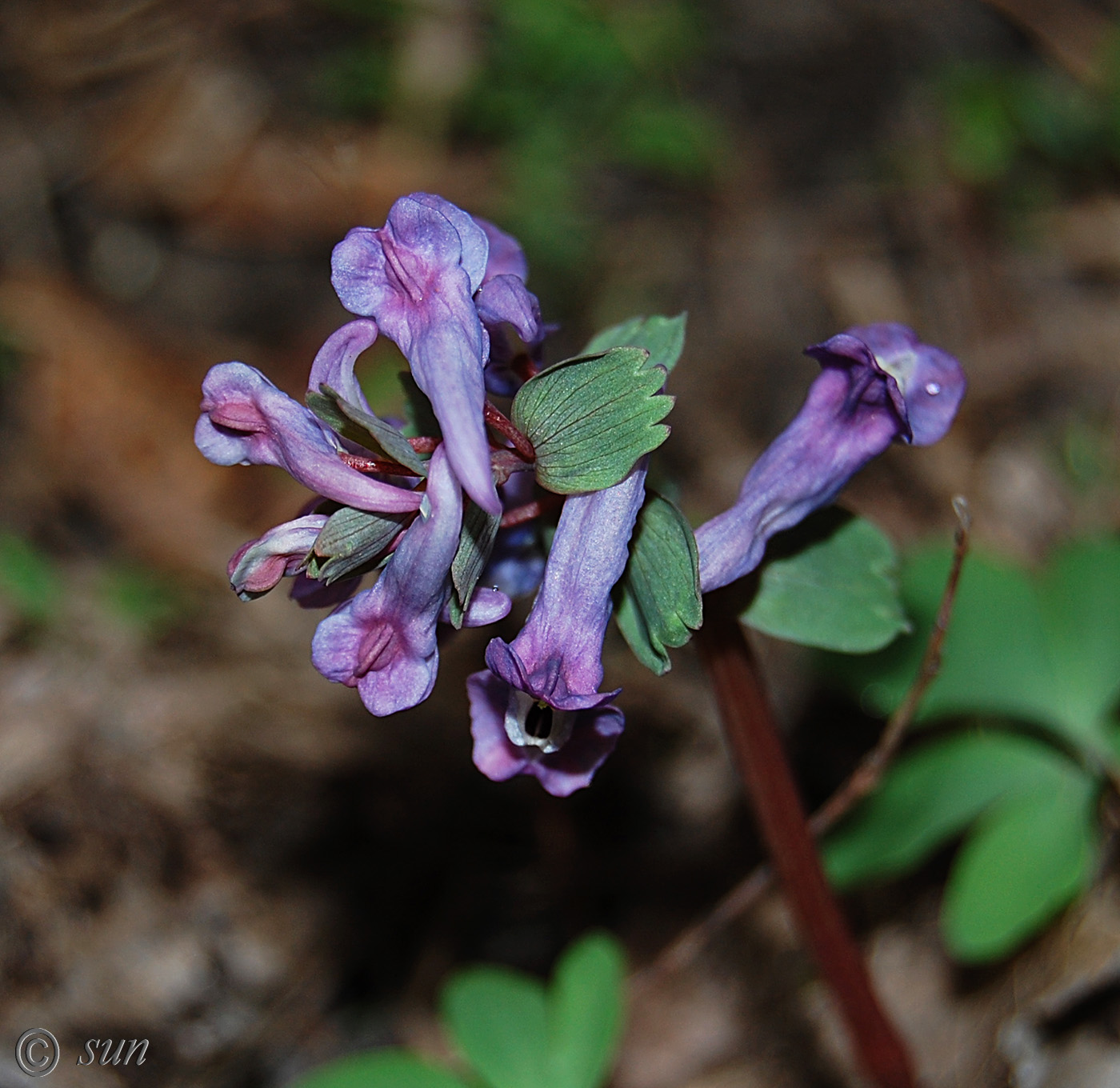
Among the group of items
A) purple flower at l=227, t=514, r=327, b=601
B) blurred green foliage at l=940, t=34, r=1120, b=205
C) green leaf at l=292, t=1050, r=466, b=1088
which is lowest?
green leaf at l=292, t=1050, r=466, b=1088

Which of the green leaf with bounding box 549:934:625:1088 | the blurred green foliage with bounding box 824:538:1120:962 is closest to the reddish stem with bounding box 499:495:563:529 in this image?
the green leaf with bounding box 549:934:625:1088

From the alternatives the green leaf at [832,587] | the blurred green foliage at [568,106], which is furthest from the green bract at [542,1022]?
the blurred green foliage at [568,106]

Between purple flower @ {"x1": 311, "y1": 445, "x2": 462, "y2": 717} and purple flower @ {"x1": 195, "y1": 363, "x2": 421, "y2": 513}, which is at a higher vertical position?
purple flower @ {"x1": 195, "y1": 363, "x2": 421, "y2": 513}

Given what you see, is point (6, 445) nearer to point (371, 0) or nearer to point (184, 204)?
point (184, 204)

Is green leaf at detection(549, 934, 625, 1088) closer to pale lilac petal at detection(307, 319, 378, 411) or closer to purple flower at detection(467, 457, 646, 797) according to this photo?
purple flower at detection(467, 457, 646, 797)

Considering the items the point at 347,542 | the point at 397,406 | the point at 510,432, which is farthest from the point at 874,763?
the point at 397,406

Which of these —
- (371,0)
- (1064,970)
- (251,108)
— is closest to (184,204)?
(251,108)
